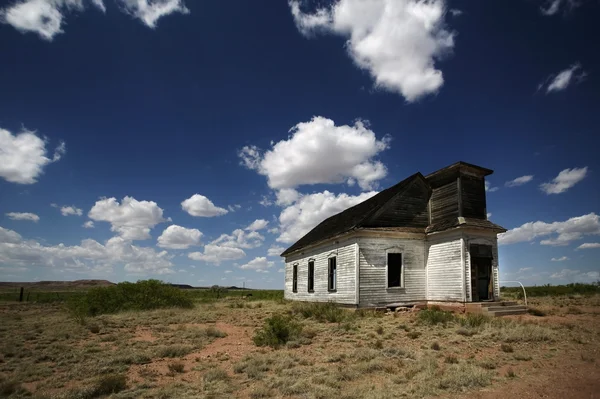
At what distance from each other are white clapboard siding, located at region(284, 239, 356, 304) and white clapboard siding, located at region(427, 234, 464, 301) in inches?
150

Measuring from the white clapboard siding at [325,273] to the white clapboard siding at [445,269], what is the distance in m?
3.82

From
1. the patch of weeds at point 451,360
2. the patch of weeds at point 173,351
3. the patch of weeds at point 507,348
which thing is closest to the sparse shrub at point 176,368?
the patch of weeds at point 173,351

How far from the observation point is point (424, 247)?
57.9 feet

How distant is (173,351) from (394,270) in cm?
1179

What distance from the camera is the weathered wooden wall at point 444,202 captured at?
16767 mm

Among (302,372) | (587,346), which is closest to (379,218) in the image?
(587,346)

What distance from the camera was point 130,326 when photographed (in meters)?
14.8

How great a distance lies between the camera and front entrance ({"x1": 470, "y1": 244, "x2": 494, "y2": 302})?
15711mm

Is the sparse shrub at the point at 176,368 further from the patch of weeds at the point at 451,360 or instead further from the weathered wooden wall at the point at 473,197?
the weathered wooden wall at the point at 473,197

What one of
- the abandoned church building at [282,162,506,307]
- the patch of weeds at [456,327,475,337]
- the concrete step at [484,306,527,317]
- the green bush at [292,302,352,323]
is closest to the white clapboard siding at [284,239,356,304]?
the abandoned church building at [282,162,506,307]

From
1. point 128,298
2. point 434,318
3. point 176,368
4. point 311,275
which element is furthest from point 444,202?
point 128,298

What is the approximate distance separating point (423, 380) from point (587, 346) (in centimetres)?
489

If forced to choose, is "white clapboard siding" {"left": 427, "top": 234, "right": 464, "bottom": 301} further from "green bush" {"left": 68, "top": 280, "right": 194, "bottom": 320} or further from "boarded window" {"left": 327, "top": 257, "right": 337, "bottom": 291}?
"green bush" {"left": 68, "top": 280, "right": 194, "bottom": 320}

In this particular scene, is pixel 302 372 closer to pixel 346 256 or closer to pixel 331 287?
pixel 346 256
